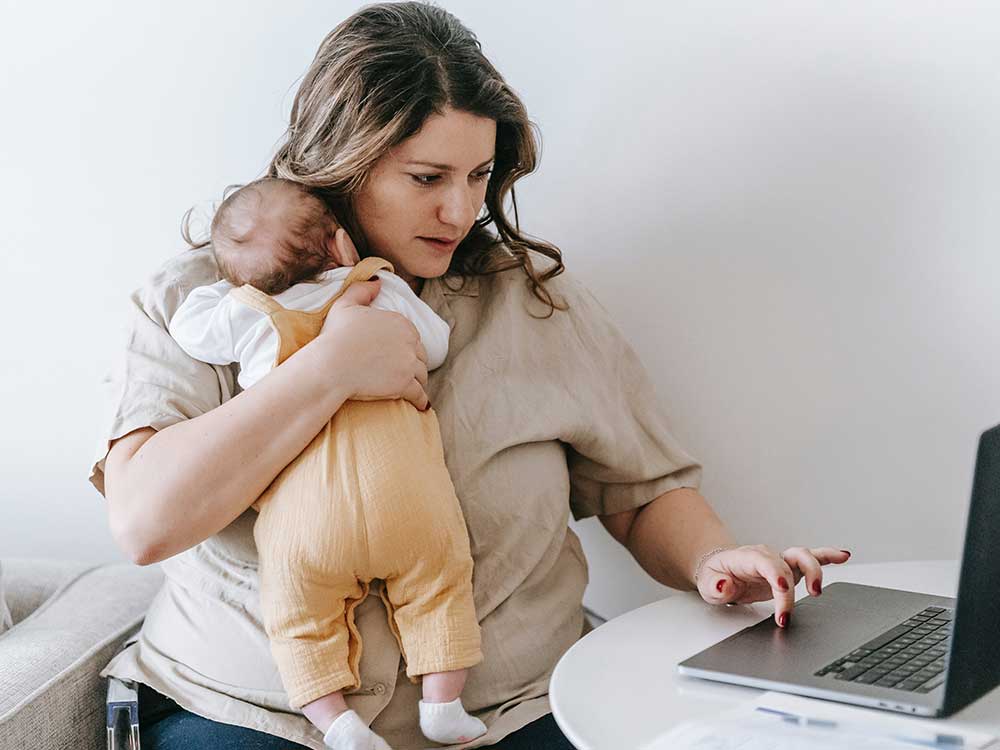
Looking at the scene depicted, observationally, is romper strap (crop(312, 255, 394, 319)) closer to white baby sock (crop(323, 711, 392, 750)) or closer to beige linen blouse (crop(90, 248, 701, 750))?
beige linen blouse (crop(90, 248, 701, 750))

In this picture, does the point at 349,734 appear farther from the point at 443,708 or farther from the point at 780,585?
the point at 780,585

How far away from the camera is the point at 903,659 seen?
1.12 m

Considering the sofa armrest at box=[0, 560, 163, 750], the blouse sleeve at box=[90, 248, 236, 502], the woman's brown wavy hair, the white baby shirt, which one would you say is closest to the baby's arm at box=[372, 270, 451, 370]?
the white baby shirt

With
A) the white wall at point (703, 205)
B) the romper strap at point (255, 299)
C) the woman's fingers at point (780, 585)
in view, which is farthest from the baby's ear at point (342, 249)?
the woman's fingers at point (780, 585)

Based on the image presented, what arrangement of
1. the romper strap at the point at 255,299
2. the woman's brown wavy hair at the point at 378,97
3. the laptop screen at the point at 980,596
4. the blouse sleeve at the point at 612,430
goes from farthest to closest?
the blouse sleeve at the point at 612,430
the woman's brown wavy hair at the point at 378,97
the romper strap at the point at 255,299
the laptop screen at the point at 980,596

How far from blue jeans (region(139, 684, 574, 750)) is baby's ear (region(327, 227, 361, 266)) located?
571 mm

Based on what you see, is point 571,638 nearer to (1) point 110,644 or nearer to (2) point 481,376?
(2) point 481,376

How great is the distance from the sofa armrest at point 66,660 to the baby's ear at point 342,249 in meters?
0.62

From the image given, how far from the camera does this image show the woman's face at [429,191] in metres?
1.48

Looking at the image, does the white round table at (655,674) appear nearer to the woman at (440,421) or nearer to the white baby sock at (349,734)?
the woman at (440,421)

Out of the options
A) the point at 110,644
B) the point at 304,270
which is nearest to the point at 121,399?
the point at 304,270

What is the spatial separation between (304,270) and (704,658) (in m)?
0.65

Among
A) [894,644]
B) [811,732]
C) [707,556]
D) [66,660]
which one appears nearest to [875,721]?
[811,732]

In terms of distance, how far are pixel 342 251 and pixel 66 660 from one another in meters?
0.64
